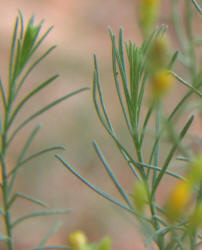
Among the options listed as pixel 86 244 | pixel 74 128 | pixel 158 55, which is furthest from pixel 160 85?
pixel 74 128

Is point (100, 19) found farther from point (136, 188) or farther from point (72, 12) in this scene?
point (136, 188)

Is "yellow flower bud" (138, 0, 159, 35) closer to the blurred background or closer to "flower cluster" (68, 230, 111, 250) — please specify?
"flower cluster" (68, 230, 111, 250)

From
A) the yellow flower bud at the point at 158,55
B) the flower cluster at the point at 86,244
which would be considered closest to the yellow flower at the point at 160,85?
the yellow flower bud at the point at 158,55

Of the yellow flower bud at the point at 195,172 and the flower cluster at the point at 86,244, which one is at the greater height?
the yellow flower bud at the point at 195,172

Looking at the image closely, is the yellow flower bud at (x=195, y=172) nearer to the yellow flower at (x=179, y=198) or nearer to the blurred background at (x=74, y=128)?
the yellow flower at (x=179, y=198)

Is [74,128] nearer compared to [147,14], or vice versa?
[147,14]

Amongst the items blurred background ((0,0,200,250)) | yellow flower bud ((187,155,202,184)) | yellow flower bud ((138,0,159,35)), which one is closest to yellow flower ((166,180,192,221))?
yellow flower bud ((187,155,202,184))

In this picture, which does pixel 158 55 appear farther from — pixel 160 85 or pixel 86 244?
pixel 86 244

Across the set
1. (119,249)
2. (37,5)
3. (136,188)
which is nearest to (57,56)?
(37,5)
